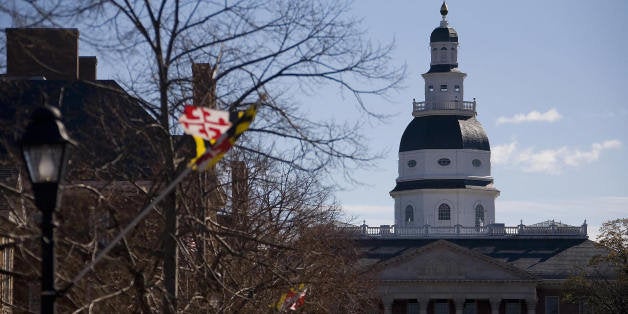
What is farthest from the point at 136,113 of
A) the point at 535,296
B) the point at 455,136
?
the point at 455,136

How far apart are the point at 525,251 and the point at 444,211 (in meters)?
17.5

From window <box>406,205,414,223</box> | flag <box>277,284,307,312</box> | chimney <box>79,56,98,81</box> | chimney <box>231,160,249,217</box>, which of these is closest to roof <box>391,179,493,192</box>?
window <box>406,205,414,223</box>

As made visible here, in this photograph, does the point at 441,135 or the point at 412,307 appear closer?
the point at 412,307

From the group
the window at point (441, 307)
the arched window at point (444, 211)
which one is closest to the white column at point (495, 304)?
the window at point (441, 307)

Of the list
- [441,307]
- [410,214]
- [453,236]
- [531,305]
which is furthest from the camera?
[410,214]

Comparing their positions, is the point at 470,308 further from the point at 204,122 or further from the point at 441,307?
the point at 204,122

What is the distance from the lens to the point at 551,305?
380ft

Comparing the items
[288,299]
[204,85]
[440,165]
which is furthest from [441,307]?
[204,85]

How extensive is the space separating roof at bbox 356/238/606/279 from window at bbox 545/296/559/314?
1.83 m

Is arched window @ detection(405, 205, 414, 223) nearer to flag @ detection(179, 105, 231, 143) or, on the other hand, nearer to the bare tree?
the bare tree

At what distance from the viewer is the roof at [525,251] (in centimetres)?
11631

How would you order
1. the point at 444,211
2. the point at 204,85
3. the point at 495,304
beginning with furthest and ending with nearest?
the point at 444,211 < the point at 495,304 < the point at 204,85

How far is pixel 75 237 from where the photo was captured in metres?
23.2

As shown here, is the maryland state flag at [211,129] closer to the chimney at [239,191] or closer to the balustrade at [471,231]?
the chimney at [239,191]
